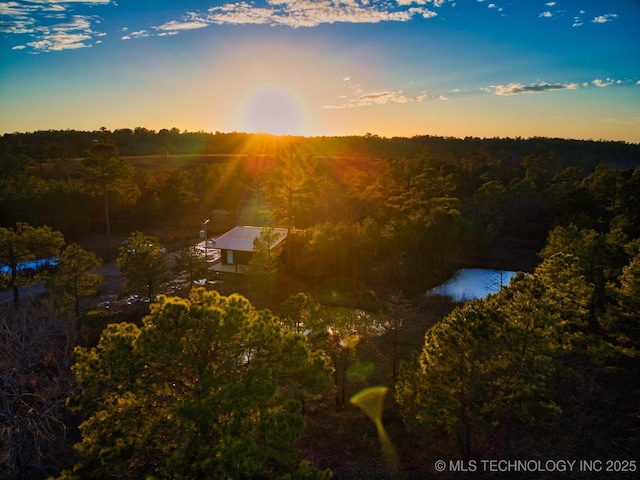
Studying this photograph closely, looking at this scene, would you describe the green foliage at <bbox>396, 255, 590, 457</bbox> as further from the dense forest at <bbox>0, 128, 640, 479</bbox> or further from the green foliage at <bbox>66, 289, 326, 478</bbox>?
the green foliage at <bbox>66, 289, 326, 478</bbox>

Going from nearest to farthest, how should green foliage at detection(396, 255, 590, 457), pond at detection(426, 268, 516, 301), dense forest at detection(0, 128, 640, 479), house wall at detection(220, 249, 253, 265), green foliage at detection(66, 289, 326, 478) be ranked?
green foliage at detection(66, 289, 326, 478) → dense forest at detection(0, 128, 640, 479) → green foliage at detection(396, 255, 590, 457) → pond at detection(426, 268, 516, 301) → house wall at detection(220, 249, 253, 265)

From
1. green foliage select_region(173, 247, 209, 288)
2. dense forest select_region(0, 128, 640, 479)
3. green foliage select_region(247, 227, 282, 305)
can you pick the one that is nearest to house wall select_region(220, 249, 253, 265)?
dense forest select_region(0, 128, 640, 479)

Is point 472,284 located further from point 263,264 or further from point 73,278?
point 73,278

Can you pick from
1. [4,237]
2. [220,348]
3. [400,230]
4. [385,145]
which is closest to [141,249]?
[4,237]

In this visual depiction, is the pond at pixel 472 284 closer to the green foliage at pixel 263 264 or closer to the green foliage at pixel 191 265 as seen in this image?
the green foliage at pixel 263 264

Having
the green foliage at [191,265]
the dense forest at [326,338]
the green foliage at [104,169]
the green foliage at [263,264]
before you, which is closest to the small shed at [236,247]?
the dense forest at [326,338]

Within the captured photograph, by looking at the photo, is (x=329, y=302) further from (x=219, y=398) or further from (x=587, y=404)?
(x=219, y=398)
